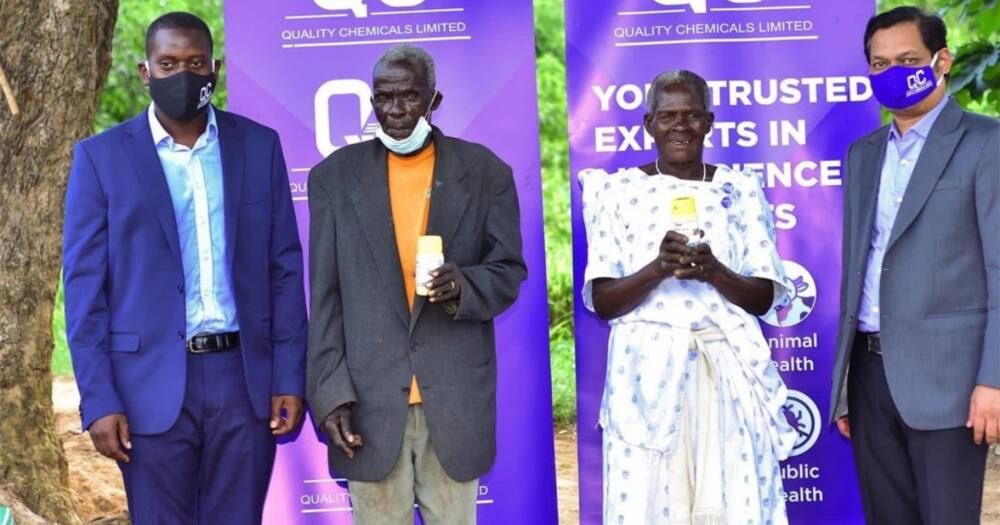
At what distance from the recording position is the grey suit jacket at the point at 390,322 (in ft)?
13.5

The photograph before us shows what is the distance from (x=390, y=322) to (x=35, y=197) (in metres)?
2.34

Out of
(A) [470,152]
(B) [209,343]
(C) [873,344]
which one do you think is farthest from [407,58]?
(C) [873,344]

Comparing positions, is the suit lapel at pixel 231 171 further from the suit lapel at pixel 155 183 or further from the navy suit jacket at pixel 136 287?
the suit lapel at pixel 155 183

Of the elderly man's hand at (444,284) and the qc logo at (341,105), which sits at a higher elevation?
the qc logo at (341,105)

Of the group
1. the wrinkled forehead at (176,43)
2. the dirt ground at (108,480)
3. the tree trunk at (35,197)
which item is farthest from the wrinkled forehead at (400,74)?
the dirt ground at (108,480)

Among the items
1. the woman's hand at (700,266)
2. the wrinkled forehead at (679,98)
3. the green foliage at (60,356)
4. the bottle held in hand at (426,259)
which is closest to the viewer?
the bottle held in hand at (426,259)

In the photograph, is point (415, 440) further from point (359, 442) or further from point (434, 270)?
point (434, 270)

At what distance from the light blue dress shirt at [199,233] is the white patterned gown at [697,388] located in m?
1.23

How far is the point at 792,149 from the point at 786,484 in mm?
1498

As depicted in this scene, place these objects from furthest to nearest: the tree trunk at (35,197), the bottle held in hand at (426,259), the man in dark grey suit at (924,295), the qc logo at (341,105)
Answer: the qc logo at (341,105) < the tree trunk at (35,197) < the man in dark grey suit at (924,295) < the bottle held in hand at (426,259)

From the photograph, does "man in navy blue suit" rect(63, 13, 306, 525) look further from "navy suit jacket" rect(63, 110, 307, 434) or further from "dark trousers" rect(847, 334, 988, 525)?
"dark trousers" rect(847, 334, 988, 525)

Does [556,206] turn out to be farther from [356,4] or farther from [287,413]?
[287,413]

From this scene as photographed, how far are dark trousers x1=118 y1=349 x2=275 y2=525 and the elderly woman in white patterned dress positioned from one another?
120 centimetres

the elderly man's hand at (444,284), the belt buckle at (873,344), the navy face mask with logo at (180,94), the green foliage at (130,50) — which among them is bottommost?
the belt buckle at (873,344)
